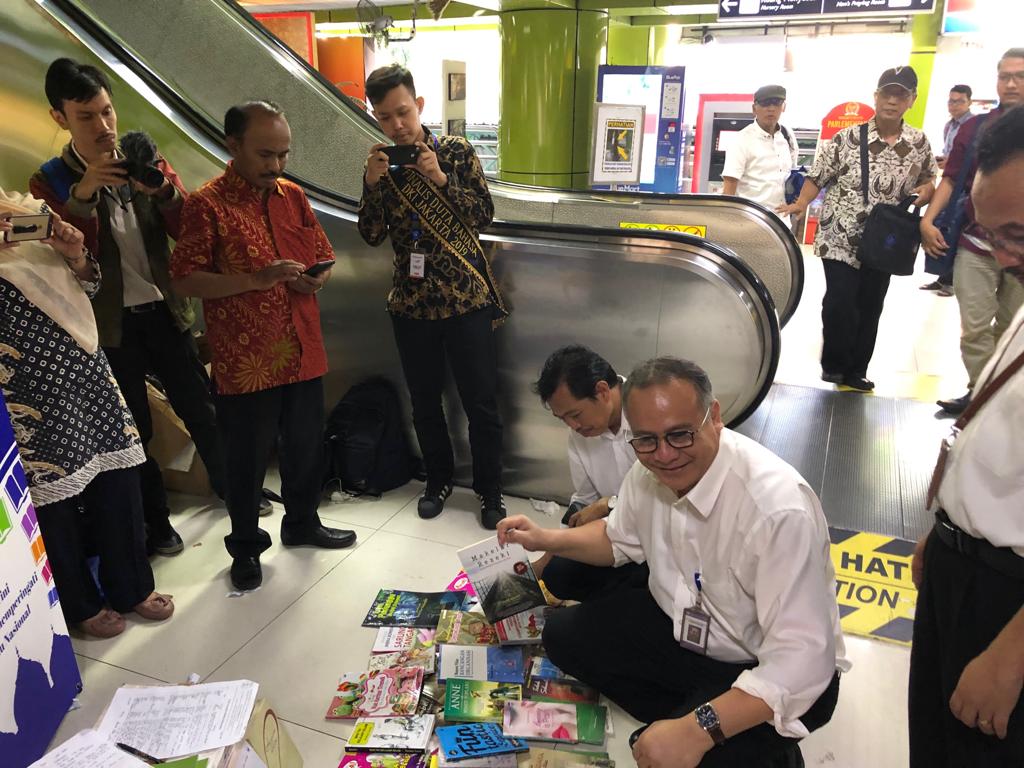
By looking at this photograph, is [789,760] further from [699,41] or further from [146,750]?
[699,41]

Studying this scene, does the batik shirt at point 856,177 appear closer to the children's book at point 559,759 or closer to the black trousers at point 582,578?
the black trousers at point 582,578

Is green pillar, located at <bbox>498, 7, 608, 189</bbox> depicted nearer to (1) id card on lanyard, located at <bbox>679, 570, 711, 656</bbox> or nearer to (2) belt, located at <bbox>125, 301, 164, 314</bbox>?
(2) belt, located at <bbox>125, 301, 164, 314</bbox>

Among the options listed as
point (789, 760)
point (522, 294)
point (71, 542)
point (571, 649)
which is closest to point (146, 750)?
A: point (71, 542)

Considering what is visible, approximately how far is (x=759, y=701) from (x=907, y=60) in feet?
37.8

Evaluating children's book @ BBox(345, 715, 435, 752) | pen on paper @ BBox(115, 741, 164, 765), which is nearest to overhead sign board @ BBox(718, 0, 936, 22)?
children's book @ BBox(345, 715, 435, 752)

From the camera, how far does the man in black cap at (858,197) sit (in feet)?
13.0

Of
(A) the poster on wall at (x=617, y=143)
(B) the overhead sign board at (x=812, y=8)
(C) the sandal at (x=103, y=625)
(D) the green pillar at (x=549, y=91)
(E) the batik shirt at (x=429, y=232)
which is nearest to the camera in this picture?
(C) the sandal at (x=103, y=625)

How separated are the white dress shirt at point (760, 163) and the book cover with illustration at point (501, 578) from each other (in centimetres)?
401

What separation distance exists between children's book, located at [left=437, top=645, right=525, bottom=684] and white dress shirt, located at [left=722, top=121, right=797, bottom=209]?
4162mm

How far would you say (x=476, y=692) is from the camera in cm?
211

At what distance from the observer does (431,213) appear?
2820 millimetres

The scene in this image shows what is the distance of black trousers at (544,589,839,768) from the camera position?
1703 millimetres

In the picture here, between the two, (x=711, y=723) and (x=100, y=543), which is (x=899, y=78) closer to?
(x=711, y=723)

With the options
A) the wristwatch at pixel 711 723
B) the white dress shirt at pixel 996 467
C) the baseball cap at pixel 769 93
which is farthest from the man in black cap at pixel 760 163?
the wristwatch at pixel 711 723
